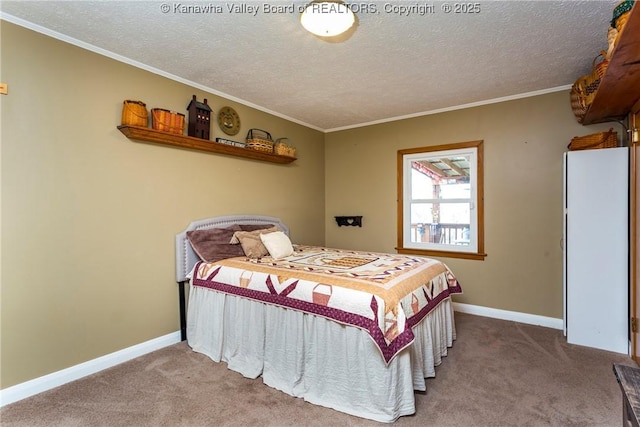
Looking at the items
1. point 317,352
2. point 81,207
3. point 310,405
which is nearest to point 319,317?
point 317,352

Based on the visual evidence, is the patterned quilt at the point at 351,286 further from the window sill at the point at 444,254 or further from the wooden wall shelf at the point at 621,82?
the wooden wall shelf at the point at 621,82

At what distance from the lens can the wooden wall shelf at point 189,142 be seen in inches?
99.6

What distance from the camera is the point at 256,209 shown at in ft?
12.4

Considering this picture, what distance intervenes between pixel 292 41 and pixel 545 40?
1.85 metres

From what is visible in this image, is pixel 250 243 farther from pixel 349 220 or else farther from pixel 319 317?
pixel 349 220

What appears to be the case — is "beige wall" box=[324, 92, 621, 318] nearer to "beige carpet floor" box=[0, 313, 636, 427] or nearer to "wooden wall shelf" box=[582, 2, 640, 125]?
"wooden wall shelf" box=[582, 2, 640, 125]

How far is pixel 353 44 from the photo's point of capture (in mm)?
2338

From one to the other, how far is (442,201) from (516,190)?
0.80m

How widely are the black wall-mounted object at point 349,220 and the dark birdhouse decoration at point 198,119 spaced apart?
2.32 meters

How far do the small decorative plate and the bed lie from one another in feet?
3.40

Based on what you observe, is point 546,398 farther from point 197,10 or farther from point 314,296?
point 197,10

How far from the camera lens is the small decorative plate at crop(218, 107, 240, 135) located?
3.35 m

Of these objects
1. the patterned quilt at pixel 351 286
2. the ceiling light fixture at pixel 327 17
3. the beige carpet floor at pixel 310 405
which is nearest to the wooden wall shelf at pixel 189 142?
the patterned quilt at pixel 351 286

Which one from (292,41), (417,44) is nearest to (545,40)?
(417,44)
